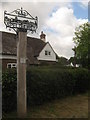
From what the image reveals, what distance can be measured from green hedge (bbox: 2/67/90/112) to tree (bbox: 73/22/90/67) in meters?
16.5

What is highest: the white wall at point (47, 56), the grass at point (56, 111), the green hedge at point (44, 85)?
the white wall at point (47, 56)

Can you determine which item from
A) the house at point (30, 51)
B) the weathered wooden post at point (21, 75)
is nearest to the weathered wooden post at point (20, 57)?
the weathered wooden post at point (21, 75)

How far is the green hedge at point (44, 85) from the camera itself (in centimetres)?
709

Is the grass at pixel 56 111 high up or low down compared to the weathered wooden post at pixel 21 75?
down

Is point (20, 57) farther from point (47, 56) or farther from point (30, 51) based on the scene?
point (47, 56)

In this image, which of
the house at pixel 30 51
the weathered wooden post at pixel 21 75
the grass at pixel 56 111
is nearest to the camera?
the weathered wooden post at pixel 21 75

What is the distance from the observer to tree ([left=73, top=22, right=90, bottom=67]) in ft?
95.6

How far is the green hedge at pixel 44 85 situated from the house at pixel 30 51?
10.5m

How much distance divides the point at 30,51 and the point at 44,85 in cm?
2139

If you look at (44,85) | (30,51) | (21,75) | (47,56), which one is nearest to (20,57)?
(21,75)

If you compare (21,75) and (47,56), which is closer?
(21,75)

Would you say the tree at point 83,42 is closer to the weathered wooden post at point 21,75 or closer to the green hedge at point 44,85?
the green hedge at point 44,85

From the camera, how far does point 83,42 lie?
3067 centimetres

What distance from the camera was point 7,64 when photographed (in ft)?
75.8
